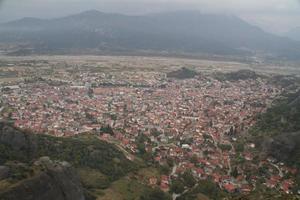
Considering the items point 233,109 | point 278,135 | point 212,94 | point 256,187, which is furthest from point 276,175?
point 212,94

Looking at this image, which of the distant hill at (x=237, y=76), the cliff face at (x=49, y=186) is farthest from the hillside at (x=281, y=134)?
the distant hill at (x=237, y=76)

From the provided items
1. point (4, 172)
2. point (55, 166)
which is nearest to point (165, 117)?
point (55, 166)

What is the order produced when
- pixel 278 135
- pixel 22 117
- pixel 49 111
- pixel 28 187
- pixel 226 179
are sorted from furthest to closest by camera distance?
pixel 49 111 → pixel 22 117 → pixel 278 135 → pixel 226 179 → pixel 28 187

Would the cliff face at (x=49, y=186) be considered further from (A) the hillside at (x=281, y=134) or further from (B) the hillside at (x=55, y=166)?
(A) the hillside at (x=281, y=134)

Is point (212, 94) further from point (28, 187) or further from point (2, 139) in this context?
point (28, 187)

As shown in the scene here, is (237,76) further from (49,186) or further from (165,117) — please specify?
(49,186)

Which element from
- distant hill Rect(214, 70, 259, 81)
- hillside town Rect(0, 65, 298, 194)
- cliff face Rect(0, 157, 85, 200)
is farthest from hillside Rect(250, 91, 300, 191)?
→ distant hill Rect(214, 70, 259, 81)
